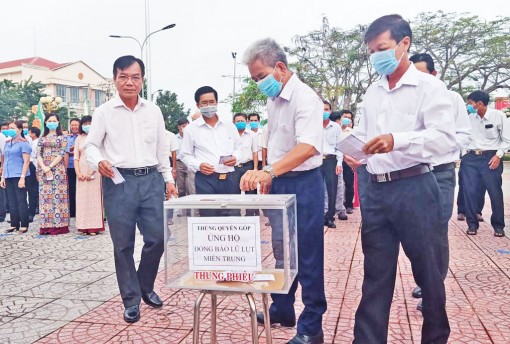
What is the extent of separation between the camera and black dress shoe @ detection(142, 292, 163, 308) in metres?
3.81

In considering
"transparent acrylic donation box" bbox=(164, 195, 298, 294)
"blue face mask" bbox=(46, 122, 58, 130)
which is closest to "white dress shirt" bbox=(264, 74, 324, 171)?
"transparent acrylic donation box" bbox=(164, 195, 298, 294)

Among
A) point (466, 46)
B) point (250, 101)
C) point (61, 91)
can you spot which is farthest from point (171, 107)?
point (61, 91)

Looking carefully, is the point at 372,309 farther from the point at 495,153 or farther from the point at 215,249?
the point at 495,153

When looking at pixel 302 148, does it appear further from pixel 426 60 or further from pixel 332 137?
pixel 332 137

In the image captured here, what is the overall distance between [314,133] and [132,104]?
1.64 m

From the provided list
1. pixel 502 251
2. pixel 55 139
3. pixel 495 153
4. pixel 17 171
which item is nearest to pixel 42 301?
pixel 55 139

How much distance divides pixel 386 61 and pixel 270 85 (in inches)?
28.3

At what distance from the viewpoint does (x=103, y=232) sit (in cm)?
750

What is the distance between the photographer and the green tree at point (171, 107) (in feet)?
91.5

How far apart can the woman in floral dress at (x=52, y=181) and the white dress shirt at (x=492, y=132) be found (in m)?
6.06

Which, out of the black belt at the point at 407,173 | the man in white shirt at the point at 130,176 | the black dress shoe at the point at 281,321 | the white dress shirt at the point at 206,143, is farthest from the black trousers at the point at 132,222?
the black belt at the point at 407,173

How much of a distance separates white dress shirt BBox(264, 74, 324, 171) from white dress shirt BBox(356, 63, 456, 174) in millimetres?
334

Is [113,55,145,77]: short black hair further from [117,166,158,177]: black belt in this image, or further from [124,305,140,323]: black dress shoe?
[124,305,140,323]: black dress shoe

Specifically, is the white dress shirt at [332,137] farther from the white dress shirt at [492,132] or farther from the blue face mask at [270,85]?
the blue face mask at [270,85]
